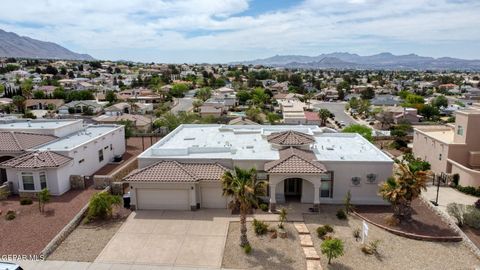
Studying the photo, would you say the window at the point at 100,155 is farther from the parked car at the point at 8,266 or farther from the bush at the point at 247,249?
the bush at the point at 247,249

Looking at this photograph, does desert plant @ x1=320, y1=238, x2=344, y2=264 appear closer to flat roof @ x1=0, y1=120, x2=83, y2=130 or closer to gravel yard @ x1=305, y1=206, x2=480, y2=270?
gravel yard @ x1=305, y1=206, x2=480, y2=270

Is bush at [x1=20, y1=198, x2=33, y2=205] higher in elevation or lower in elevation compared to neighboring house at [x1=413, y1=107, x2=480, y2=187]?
lower

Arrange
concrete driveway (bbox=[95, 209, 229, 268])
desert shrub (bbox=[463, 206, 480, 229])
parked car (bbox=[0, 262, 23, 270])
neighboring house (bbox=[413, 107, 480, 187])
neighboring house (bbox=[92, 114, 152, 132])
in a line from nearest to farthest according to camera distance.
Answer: parked car (bbox=[0, 262, 23, 270]) < concrete driveway (bbox=[95, 209, 229, 268]) < desert shrub (bbox=[463, 206, 480, 229]) < neighboring house (bbox=[413, 107, 480, 187]) < neighboring house (bbox=[92, 114, 152, 132])

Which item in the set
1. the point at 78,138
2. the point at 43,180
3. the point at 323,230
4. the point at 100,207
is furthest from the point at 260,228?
the point at 78,138

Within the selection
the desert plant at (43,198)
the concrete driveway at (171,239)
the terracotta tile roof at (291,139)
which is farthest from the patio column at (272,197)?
the desert plant at (43,198)

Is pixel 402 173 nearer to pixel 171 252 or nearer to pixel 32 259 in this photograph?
pixel 171 252

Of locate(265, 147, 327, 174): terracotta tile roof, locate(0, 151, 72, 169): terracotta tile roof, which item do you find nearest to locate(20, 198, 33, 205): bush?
locate(0, 151, 72, 169): terracotta tile roof
